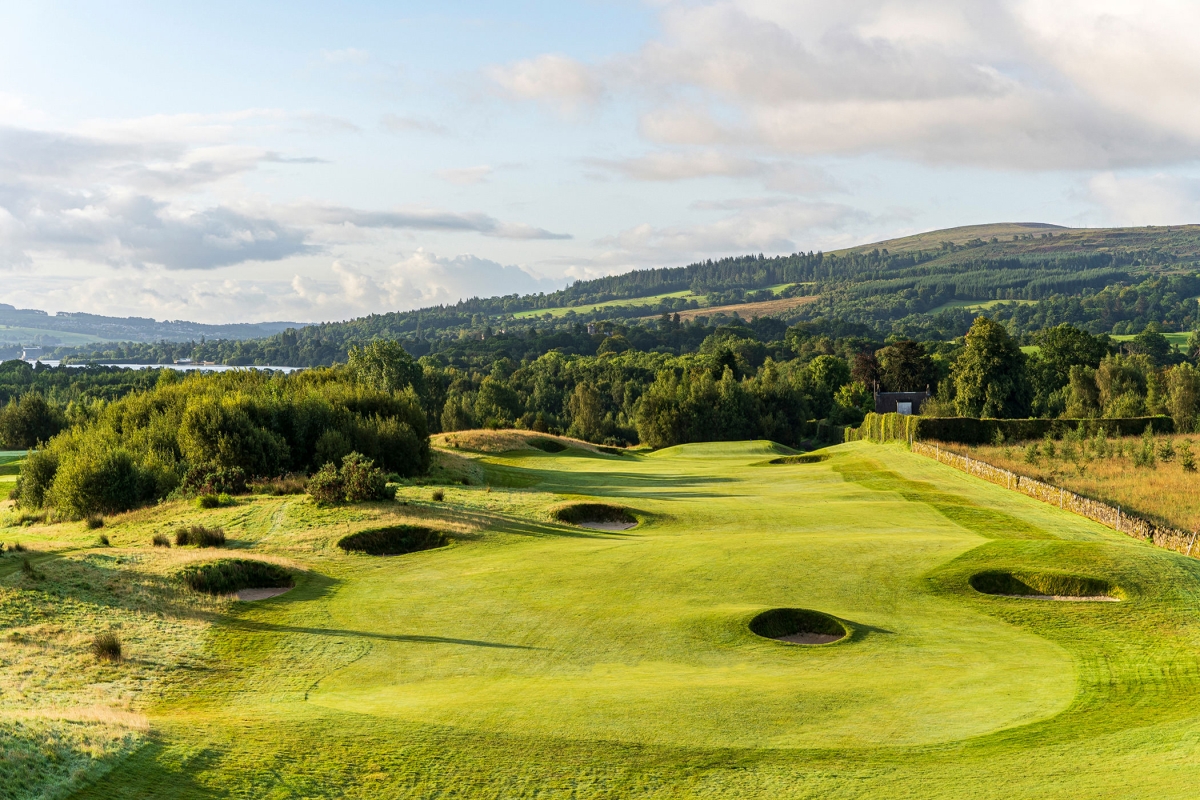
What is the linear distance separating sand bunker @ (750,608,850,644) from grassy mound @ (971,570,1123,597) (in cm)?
579

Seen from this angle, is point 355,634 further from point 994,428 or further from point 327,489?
point 994,428

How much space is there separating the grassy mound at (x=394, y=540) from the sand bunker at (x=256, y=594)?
4962 millimetres

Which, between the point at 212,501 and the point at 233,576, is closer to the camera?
the point at 233,576

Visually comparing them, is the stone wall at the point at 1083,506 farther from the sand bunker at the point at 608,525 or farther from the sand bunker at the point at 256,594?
the sand bunker at the point at 256,594

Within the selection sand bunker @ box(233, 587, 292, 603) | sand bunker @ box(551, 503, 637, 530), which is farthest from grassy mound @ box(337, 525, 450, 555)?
sand bunker @ box(551, 503, 637, 530)

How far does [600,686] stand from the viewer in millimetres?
16047

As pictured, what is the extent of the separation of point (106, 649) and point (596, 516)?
830 inches

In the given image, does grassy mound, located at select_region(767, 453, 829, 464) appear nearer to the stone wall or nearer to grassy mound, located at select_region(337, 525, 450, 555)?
the stone wall

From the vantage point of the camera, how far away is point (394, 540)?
100ft

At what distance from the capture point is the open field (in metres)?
34.6

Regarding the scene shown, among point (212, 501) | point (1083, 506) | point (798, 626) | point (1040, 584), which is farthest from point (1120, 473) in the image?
point (212, 501)

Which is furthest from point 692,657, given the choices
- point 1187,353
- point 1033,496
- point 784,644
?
point 1187,353

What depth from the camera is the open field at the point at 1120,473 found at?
3462 cm

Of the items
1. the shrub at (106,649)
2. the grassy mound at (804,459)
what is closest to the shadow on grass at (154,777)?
the shrub at (106,649)
